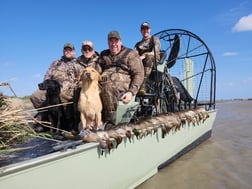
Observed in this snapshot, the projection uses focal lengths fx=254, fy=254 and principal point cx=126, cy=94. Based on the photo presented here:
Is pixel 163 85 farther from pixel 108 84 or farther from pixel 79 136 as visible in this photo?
pixel 79 136

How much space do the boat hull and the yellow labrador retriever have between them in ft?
2.08

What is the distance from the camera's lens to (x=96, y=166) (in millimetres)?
3463

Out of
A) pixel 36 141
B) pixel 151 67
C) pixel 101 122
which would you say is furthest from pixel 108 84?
pixel 151 67

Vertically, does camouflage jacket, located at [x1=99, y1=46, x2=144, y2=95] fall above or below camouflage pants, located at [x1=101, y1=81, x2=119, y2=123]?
above

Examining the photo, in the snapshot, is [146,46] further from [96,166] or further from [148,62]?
[96,166]

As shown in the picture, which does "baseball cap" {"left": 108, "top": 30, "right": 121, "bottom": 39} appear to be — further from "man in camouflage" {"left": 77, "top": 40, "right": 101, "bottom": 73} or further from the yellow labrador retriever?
the yellow labrador retriever

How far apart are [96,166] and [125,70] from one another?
91.5 inches

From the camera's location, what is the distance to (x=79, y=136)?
3.59 meters

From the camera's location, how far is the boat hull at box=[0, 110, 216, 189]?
2.54 meters

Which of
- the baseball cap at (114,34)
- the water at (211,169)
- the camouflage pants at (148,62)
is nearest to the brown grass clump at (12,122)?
the baseball cap at (114,34)

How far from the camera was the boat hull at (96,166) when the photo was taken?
254 centimetres

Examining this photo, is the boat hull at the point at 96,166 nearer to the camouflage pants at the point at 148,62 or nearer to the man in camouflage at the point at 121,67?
the man in camouflage at the point at 121,67

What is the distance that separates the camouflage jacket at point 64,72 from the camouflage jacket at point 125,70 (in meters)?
0.73

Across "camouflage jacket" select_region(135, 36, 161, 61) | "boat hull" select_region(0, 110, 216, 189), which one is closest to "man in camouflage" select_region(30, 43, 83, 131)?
"boat hull" select_region(0, 110, 216, 189)
